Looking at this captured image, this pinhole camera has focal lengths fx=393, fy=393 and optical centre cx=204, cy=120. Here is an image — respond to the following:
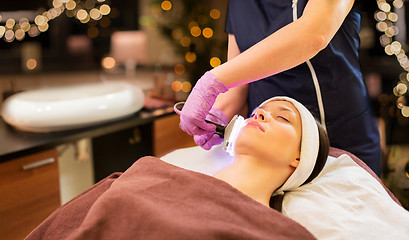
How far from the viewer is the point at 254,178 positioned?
4.00 feet

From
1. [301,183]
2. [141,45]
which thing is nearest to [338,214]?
[301,183]

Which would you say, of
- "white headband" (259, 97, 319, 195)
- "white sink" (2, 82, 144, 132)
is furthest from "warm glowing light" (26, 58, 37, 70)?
"white headband" (259, 97, 319, 195)

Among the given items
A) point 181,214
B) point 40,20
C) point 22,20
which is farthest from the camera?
point 40,20

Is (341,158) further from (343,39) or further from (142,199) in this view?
(142,199)

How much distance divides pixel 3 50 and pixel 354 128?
267 centimetres

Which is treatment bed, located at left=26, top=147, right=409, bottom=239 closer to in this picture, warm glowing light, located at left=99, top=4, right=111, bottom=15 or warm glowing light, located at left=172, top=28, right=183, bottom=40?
warm glowing light, located at left=172, top=28, right=183, bottom=40

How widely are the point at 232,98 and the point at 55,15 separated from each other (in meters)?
2.41

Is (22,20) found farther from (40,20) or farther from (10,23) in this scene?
(40,20)

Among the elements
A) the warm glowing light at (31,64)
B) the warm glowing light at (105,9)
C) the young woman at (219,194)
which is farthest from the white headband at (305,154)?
the warm glowing light at (105,9)

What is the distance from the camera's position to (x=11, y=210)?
155 centimetres

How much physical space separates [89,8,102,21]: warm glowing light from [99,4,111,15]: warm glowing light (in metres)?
0.05

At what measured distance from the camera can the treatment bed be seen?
946 mm

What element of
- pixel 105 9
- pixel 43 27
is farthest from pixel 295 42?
pixel 105 9

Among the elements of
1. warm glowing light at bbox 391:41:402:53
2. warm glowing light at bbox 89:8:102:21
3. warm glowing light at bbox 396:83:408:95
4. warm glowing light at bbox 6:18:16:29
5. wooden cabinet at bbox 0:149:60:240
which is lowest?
wooden cabinet at bbox 0:149:60:240
